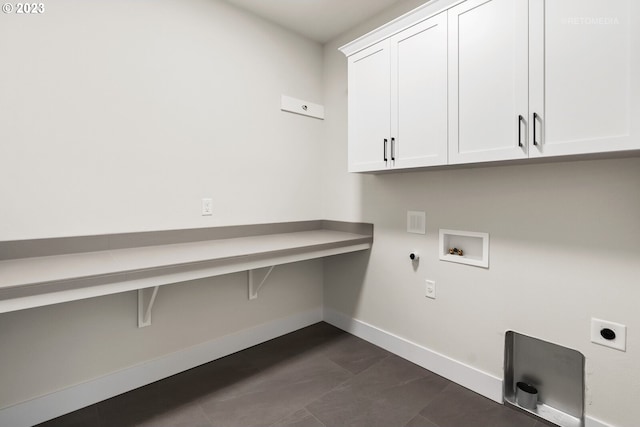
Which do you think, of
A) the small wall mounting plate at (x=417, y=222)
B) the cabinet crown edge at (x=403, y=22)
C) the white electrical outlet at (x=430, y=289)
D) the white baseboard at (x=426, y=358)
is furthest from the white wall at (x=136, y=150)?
the white electrical outlet at (x=430, y=289)

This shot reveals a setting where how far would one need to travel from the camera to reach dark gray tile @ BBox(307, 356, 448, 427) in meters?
1.60

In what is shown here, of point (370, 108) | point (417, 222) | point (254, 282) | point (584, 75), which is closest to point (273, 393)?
point (254, 282)

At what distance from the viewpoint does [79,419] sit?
5.17 feet

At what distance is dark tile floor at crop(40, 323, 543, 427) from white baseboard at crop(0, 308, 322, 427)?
5 centimetres

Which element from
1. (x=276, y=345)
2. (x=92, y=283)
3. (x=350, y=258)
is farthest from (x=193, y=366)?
(x=350, y=258)

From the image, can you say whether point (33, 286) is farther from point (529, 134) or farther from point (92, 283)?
point (529, 134)

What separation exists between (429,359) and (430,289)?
48 cm

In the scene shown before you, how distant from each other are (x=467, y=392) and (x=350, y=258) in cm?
125

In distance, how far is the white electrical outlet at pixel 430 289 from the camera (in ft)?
6.79

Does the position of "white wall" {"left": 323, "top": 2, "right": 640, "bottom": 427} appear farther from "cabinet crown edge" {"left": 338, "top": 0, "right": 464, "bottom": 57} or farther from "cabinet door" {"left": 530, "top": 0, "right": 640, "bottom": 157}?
"cabinet crown edge" {"left": 338, "top": 0, "right": 464, "bottom": 57}

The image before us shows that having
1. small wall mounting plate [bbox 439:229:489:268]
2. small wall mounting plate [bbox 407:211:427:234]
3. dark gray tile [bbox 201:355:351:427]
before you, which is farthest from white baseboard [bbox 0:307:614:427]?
small wall mounting plate [bbox 407:211:427:234]

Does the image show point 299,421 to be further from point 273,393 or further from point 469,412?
point 469,412

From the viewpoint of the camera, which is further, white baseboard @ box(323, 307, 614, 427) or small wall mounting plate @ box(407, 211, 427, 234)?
small wall mounting plate @ box(407, 211, 427, 234)

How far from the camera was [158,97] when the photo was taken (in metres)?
1.90
